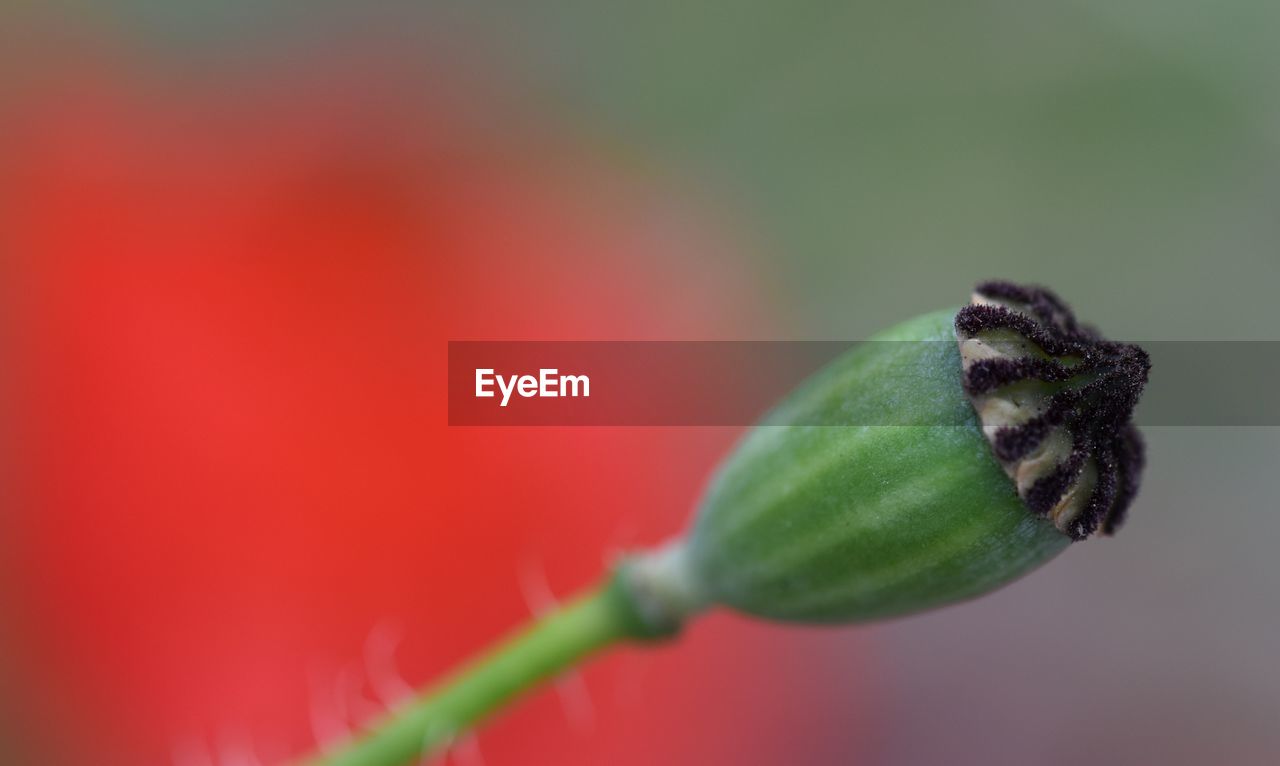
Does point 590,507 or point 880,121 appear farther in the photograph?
point 880,121

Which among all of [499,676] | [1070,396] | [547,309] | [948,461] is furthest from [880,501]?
[547,309]

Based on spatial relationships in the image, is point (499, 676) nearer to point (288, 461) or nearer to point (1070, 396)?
point (1070, 396)

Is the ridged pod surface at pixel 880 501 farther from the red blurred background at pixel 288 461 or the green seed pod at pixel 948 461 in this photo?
the red blurred background at pixel 288 461

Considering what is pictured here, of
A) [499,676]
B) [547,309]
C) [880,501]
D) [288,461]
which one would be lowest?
[499,676]

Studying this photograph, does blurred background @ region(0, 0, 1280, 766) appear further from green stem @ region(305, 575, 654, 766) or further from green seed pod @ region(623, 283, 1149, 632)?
green seed pod @ region(623, 283, 1149, 632)

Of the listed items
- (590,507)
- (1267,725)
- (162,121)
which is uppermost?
(162,121)

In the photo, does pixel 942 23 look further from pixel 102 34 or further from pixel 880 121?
pixel 102 34

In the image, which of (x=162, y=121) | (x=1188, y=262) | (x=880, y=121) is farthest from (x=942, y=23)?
(x=162, y=121)
